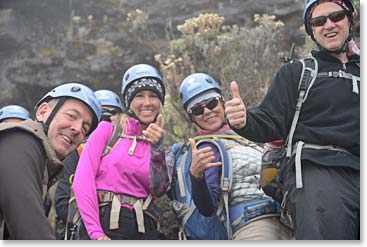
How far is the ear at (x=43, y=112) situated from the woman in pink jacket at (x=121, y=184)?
1.99 ft

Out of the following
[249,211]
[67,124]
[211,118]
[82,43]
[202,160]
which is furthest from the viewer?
[82,43]

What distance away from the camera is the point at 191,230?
3.20 metres

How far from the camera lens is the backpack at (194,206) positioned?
3100 millimetres

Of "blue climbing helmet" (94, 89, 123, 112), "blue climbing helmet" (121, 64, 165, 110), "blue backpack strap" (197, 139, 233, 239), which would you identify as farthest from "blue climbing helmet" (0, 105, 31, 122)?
Answer: "blue backpack strap" (197, 139, 233, 239)

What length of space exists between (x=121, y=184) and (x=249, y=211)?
77cm

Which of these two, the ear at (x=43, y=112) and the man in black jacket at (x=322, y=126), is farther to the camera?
Result: the ear at (x=43, y=112)

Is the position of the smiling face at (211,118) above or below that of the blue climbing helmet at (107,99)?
below

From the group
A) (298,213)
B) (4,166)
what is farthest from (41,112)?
(298,213)

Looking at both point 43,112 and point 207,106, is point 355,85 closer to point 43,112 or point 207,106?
point 207,106

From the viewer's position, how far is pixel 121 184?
125 inches

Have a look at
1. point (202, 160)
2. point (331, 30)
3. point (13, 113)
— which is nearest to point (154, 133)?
point (202, 160)

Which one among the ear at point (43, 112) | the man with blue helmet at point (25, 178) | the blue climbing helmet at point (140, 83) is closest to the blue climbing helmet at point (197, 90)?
the blue climbing helmet at point (140, 83)

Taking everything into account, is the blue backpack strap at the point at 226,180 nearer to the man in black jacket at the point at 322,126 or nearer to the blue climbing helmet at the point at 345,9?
the man in black jacket at the point at 322,126

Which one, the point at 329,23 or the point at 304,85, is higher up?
the point at 329,23
